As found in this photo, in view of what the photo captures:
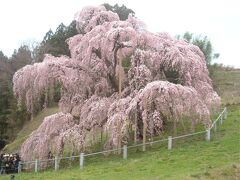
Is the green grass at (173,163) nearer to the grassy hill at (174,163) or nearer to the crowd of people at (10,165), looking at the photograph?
the grassy hill at (174,163)

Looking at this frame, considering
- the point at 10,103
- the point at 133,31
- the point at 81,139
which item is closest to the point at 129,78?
the point at 133,31

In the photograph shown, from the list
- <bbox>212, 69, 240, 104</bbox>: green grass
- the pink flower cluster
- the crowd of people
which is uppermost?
<bbox>212, 69, 240, 104</bbox>: green grass

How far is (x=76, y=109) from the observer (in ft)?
87.9

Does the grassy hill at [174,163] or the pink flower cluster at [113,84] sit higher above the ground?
the pink flower cluster at [113,84]

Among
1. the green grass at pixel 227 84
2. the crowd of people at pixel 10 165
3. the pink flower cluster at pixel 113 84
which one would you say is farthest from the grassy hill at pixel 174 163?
the green grass at pixel 227 84

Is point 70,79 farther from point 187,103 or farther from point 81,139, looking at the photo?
point 187,103

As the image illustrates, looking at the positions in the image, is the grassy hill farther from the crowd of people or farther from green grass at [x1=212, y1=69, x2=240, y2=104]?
green grass at [x1=212, y1=69, x2=240, y2=104]

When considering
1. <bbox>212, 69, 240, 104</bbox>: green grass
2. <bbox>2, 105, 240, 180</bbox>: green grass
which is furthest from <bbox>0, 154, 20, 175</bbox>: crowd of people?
<bbox>212, 69, 240, 104</bbox>: green grass

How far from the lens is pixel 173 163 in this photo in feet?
69.6

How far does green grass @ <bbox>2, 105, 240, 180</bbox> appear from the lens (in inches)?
→ 741

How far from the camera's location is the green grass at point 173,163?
18812mm

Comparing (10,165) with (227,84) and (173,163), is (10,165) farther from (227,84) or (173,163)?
(227,84)

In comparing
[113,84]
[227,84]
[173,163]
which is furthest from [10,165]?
[227,84]

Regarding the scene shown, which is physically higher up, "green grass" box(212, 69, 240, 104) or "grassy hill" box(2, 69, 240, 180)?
"green grass" box(212, 69, 240, 104)
